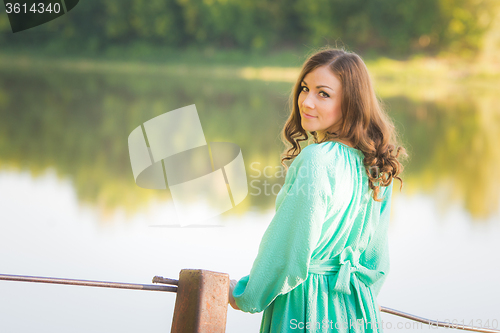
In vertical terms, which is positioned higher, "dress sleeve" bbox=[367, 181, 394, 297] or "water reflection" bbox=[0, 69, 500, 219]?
"water reflection" bbox=[0, 69, 500, 219]

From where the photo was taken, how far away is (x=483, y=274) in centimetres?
510

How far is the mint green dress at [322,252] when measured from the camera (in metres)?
1.05

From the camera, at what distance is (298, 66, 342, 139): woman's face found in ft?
3.89

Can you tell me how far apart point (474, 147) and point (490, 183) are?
2222 mm

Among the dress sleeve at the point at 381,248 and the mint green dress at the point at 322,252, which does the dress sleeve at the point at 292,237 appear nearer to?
the mint green dress at the point at 322,252

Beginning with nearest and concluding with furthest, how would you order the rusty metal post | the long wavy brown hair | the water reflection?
1. the rusty metal post
2. the long wavy brown hair
3. the water reflection

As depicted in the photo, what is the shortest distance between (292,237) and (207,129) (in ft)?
33.0

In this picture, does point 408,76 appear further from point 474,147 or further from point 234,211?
point 234,211

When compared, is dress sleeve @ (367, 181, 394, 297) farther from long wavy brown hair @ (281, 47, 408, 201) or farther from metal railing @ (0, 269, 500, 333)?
metal railing @ (0, 269, 500, 333)

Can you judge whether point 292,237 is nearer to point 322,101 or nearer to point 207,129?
point 322,101

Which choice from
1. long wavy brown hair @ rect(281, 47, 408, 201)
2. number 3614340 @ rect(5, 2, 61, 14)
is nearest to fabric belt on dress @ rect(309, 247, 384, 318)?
long wavy brown hair @ rect(281, 47, 408, 201)

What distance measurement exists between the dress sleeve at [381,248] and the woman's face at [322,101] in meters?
0.20

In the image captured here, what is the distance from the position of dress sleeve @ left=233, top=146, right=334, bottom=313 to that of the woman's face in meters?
0.15

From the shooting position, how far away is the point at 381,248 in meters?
1.24
